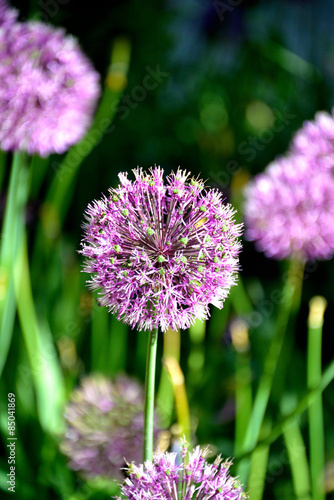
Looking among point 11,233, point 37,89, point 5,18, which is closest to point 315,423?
point 11,233

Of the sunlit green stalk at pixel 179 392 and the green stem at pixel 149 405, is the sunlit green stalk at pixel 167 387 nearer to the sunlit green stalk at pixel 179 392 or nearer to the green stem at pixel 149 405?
the sunlit green stalk at pixel 179 392

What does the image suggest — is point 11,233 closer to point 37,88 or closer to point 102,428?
point 37,88

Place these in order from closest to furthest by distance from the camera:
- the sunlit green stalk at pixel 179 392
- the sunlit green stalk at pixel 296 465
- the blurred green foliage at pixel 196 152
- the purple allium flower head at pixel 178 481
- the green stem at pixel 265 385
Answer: the purple allium flower head at pixel 178 481
the sunlit green stalk at pixel 179 392
the green stem at pixel 265 385
the sunlit green stalk at pixel 296 465
the blurred green foliage at pixel 196 152

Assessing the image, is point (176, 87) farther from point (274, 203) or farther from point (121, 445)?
point (121, 445)

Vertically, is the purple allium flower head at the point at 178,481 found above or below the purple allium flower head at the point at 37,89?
below

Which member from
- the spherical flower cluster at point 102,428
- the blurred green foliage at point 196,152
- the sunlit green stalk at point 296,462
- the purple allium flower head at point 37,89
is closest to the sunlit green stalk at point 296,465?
the sunlit green stalk at point 296,462

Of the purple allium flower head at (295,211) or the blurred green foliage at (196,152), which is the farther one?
the blurred green foliage at (196,152)
